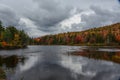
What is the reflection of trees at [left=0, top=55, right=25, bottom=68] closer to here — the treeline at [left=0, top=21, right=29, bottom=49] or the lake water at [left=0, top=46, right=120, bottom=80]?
the lake water at [left=0, top=46, right=120, bottom=80]

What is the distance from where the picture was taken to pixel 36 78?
3108 centimetres

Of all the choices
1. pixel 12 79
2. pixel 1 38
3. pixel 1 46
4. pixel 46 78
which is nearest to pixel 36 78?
pixel 46 78

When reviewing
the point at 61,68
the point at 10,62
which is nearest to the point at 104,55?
the point at 61,68

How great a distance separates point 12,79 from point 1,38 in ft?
381

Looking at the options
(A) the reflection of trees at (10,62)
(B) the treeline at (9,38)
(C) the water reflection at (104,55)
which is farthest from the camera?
(B) the treeline at (9,38)

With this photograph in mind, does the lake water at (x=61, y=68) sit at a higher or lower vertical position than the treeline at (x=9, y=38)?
lower

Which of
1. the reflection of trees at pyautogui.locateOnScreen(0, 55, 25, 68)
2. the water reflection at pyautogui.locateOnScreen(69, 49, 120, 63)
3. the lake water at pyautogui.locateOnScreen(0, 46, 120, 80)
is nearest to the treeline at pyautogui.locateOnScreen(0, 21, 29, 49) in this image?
the water reflection at pyautogui.locateOnScreen(69, 49, 120, 63)

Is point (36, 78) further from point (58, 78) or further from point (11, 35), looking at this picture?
point (11, 35)

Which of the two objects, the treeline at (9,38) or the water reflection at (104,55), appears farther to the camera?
the treeline at (9,38)

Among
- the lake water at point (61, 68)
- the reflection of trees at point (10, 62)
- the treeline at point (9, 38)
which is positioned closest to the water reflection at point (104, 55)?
the lake water at point (61, 68)

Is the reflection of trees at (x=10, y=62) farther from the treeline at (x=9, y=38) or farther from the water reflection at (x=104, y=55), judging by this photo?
the treeline at (x=9, y=38)

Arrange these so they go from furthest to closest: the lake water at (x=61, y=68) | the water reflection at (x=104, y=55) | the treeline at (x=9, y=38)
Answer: the treeline at (x=9, y=38) < the water reflection at (x=104, y=55) < the lake water at (x=61, y=68)

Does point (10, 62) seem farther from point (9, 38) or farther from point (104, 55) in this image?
point (9, 38)

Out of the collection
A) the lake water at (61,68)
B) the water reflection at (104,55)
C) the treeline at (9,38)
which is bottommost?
the lake water at (61,68)
